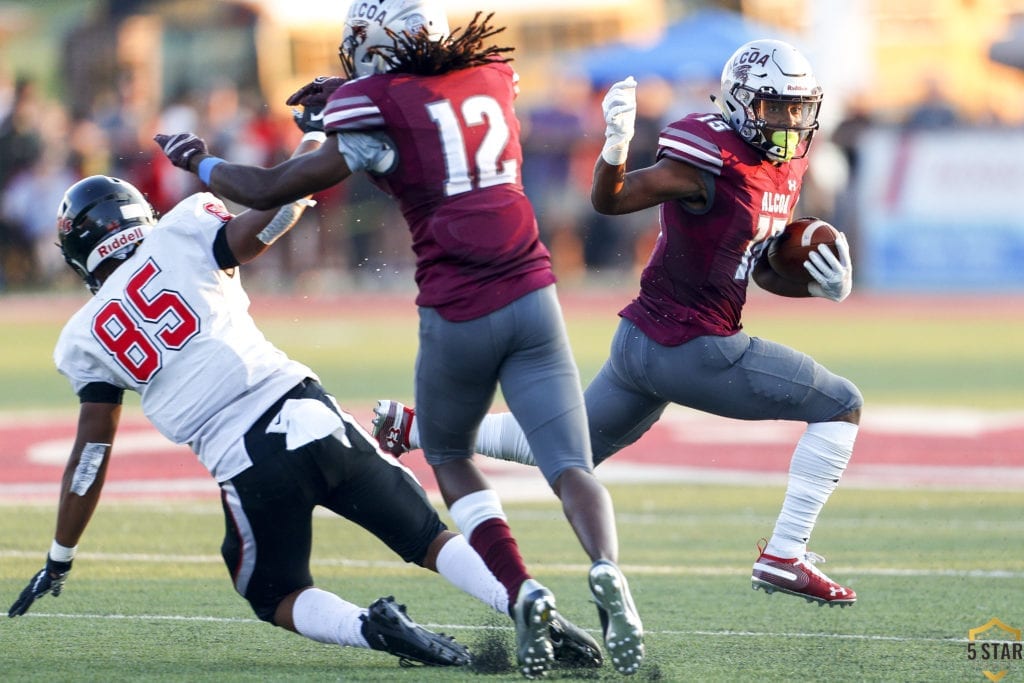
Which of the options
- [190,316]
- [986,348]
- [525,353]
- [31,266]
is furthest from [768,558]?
[31,266]

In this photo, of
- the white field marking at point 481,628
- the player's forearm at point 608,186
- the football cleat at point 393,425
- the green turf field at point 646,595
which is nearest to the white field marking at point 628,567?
the green turf field at point 646,595

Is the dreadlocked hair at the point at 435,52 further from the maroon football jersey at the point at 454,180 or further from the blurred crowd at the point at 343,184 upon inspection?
the blurred crowd at the point at 343,184

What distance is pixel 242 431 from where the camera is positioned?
188 inches

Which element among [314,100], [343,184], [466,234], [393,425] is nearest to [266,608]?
[393,425]

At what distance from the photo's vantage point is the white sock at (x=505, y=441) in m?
5.66

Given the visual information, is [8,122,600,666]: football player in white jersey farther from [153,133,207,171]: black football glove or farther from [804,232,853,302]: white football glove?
[804,232,853,302]: white football glove

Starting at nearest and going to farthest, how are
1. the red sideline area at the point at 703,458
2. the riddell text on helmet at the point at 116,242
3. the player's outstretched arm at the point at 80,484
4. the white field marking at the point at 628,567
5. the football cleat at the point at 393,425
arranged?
the player's outstretched arm at the point at 80,484 → the riddell text on helmet at the point at 116,242 → the football cleat at the point at 393,425 → the white field marking at the point at 628,567 → the red sideline area at the point at 703,458

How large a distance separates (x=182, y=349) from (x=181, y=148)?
2.12ft

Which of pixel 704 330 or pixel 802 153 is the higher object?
pixel 802 153

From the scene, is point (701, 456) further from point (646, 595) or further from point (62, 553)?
point (62, 553)

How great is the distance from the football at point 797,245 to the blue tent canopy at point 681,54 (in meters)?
17.1

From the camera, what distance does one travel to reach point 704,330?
17.5 ft

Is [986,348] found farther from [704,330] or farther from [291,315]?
[704,330]

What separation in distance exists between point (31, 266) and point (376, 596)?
588 inches
